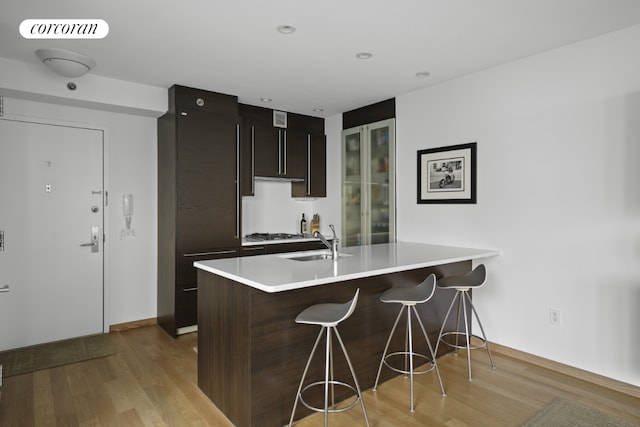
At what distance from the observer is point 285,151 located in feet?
15.9

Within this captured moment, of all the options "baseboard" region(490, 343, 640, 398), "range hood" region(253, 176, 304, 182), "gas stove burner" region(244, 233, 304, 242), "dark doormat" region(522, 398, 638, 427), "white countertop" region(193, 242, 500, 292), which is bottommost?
"dark doormat" region(522, 398, 638, 427)

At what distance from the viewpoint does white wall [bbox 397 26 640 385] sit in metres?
2.72

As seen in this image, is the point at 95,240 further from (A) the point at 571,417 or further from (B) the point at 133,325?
(A) the point at 571,417

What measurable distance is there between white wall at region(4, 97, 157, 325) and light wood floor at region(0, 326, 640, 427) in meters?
0.96

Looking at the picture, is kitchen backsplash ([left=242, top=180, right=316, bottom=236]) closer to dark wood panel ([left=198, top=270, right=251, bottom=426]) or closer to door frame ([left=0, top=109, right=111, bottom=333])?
door frame ([left=0, top=109, right=111, bottom=333])

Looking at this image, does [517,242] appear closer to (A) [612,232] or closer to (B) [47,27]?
(A) [612,232]

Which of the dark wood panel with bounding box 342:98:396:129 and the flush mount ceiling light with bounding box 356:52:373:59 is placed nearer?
the flush mount ceiling light with bounding box 356:52:373:59

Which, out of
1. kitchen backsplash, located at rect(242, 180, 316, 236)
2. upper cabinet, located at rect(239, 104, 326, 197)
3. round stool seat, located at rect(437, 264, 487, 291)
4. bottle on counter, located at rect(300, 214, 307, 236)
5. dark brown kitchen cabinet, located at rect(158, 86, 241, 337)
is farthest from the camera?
bottle on counter, located at rect(300, 214, 307, 236)

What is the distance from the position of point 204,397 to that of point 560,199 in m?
2.98

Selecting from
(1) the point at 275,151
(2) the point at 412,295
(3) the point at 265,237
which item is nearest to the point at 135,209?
(3) the point at 265,237

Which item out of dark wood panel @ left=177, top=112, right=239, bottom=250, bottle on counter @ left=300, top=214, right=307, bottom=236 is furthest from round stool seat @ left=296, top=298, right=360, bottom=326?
bottle on counter @ left=300, top=214, right=307, bottom=236

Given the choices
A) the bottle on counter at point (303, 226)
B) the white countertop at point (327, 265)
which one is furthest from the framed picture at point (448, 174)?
the bottle on counter at point (303, 226)

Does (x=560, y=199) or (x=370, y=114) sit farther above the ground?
(x=370, y=114)

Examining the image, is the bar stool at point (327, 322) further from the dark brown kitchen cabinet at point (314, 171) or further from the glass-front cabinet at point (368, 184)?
the dark brown kitchen cabinet at point (314, 171)
